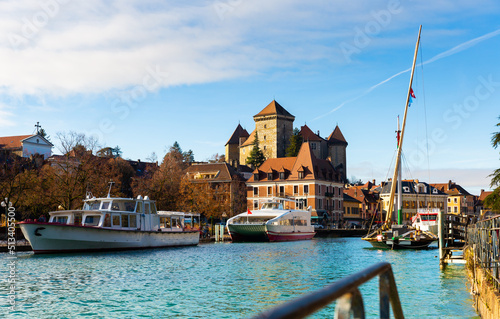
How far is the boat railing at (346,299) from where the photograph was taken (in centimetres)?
199

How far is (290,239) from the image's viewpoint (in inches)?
2386

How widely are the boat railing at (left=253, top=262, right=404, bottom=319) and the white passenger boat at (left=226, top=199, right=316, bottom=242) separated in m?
53.4

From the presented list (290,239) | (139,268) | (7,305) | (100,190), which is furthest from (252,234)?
(7,305)

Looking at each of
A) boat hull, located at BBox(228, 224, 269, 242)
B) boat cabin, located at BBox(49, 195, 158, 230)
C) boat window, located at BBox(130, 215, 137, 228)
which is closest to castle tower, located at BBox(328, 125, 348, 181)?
boat hull, located at BBox(228, 224, 269, 242)

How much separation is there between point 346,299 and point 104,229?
1448 inches

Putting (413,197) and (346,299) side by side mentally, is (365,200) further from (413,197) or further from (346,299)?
(346,299)

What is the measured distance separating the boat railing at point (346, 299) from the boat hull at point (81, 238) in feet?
114

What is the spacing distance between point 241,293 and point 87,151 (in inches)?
1372

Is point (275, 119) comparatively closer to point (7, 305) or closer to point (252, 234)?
point (252, 234)

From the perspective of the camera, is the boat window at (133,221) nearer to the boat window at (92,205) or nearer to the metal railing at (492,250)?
the boat window at (92,205)

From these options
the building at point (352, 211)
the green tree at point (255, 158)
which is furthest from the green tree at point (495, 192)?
the green tree at point (255, 158)

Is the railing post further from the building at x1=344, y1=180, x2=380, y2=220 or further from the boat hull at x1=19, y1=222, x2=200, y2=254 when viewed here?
the building at x1=344, y1=180, x2=380, y2=220

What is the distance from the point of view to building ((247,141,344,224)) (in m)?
93.1

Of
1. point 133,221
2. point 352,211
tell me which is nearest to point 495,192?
point 133,221
